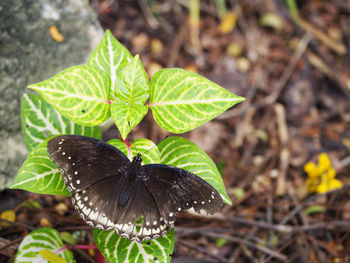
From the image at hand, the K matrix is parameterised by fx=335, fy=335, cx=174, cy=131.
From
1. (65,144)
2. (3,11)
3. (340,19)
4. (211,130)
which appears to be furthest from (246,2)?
(65,144)

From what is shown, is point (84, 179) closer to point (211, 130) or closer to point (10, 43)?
point (10, 43)

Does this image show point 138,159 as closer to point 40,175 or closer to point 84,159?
point 84,159

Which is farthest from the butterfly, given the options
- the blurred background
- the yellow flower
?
the yellow flower

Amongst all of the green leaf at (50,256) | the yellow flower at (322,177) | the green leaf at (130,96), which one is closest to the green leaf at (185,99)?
the green leaf at (130,96)

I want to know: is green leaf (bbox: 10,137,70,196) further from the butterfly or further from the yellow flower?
the yellow flower

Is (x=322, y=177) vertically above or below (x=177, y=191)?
below

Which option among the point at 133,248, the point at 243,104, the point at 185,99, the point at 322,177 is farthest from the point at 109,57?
the point at 322,177
